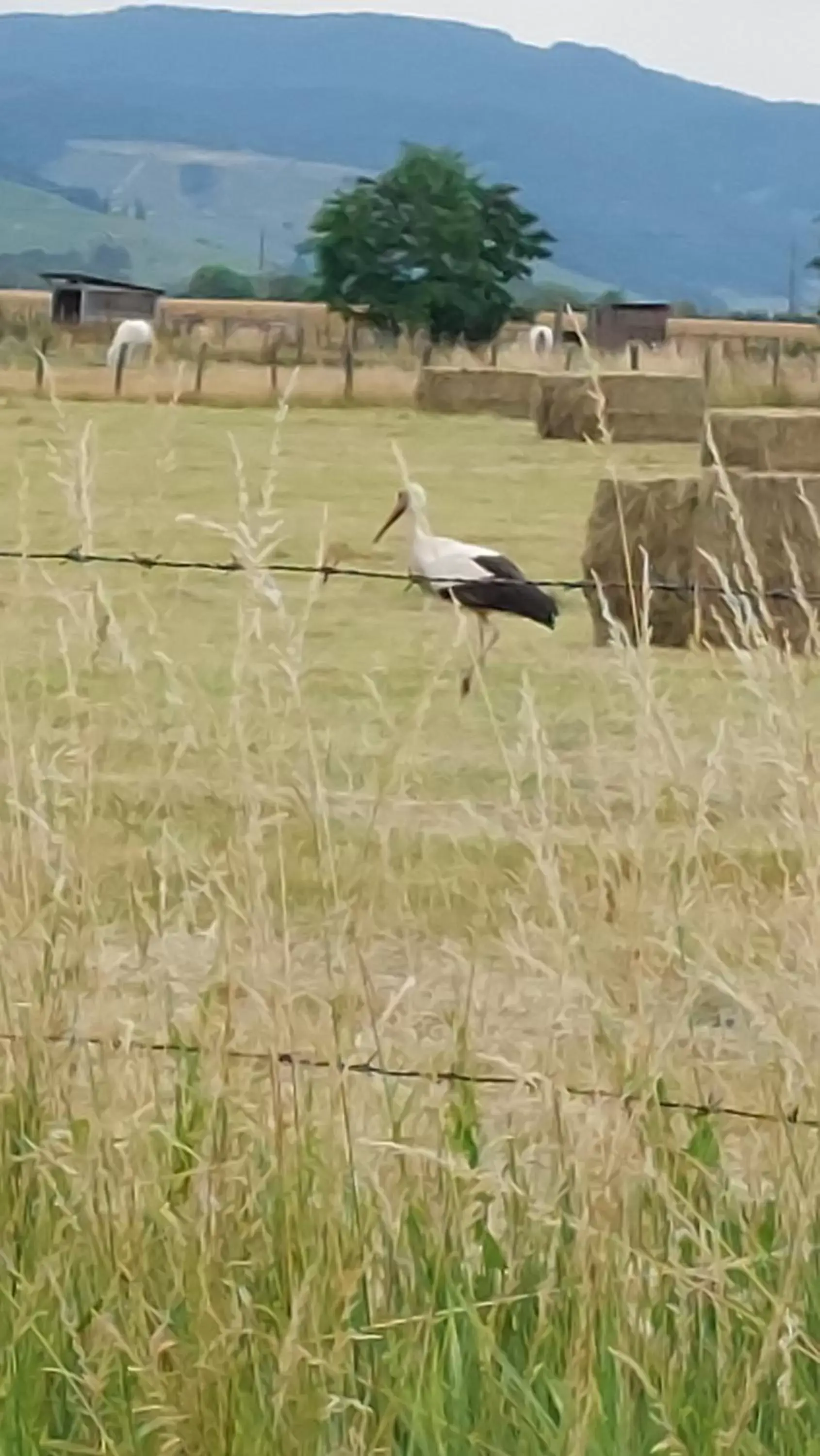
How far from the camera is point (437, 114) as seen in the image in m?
85.8

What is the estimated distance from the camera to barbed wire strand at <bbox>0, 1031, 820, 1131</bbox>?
2.04 m

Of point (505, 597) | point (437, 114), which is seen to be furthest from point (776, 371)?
point (437, 114)

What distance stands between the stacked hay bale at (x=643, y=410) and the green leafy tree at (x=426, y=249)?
976 centimetres

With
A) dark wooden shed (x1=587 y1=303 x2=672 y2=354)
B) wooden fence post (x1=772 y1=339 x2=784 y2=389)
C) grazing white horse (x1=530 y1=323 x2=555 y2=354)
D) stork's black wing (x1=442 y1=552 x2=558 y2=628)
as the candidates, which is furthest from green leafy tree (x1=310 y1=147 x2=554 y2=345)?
stork's black wing (x1=442 y1=552 x2=558 y2=628)

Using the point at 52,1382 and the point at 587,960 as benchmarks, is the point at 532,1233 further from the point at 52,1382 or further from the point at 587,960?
the point at 52,1382

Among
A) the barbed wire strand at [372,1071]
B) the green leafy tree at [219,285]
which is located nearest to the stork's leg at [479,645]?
the barbed wire strand at [372,1071]

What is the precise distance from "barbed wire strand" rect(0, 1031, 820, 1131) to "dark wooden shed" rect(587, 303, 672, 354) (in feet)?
104

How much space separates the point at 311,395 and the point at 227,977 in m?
20.7

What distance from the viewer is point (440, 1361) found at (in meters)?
1.96

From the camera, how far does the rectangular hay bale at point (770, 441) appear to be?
10633 mm

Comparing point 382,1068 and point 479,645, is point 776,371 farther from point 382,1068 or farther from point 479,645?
point 382,1068

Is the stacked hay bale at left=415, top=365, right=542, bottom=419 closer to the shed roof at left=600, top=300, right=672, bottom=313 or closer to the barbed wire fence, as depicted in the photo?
the shed roof at left=600, top=300, right=672, bottom=313

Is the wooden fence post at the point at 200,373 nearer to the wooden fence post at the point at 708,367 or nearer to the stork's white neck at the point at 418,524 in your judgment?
the wooden fence post at the point at 708,367

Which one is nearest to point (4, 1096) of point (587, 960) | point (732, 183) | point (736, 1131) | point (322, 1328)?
point (322, 1328)
